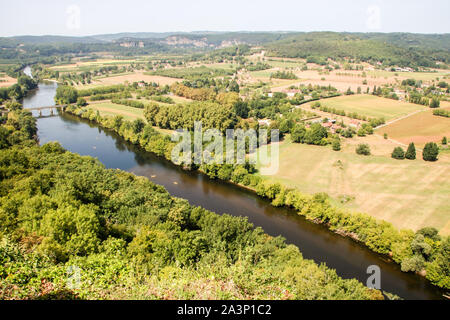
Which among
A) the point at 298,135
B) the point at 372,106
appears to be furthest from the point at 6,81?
the point at 372,106

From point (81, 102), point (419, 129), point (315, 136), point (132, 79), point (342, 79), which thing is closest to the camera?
point (315, 136)

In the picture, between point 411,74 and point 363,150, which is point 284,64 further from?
point 363,150

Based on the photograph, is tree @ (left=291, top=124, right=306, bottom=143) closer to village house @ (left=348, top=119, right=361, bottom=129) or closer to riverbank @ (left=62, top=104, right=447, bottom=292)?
village house @ (left=348, top=119, right=361, bottom=129)

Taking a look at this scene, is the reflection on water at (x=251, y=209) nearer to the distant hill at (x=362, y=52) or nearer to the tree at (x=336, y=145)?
the tree at (x=336, y=145)

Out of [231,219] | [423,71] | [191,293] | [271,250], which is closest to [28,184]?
[231,219]


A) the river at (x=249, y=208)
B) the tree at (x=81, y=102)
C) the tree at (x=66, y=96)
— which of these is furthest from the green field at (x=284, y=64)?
the river at (x=249, y=208)
